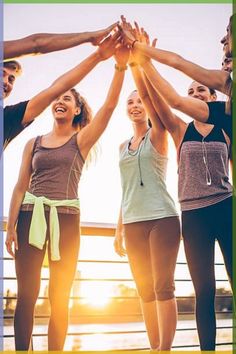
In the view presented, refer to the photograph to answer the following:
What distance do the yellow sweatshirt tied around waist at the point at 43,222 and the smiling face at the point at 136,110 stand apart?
51 centimetres

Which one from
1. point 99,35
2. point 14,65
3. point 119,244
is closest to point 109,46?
point 99,35


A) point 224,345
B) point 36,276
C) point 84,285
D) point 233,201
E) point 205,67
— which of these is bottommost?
point 224,345

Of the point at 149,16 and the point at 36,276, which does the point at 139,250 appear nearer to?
the point at 36,276

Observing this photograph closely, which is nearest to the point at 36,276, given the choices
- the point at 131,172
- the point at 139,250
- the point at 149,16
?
the point at 139,250

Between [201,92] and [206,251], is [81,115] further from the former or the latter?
[206,251]

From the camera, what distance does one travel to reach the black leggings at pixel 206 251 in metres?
1.85

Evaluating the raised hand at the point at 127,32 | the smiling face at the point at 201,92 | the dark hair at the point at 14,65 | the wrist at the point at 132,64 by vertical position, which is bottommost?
the smiling face at the point at 201,92

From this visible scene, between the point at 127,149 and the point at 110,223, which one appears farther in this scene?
the point at 110,223

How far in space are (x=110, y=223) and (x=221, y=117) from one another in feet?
2.62

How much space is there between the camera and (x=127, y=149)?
227cm

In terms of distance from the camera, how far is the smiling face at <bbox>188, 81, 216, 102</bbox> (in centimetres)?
226

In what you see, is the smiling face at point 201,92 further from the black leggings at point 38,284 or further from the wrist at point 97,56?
the black leggings at point 38,284

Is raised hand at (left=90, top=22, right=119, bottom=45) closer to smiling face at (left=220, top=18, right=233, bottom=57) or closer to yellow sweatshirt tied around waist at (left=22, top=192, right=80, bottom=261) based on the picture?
smiling face at (left=220, top=18, right=233, bottom=57)

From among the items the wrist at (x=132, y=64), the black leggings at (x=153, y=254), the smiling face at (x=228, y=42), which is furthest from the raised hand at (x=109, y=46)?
the black leggings at (x=153, y=254)
